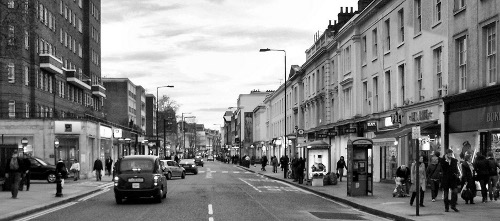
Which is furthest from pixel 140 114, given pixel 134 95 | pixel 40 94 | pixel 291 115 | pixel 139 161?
pixel 139 161

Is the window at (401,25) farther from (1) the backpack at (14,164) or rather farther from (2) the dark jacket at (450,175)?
(1) the backpack at (14,164)

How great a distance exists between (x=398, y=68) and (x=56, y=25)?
43553mm

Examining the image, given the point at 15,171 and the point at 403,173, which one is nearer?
the point at 403,173

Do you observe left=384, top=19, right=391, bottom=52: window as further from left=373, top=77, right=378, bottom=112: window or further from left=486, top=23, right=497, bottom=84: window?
left=486, top=23, right=497, bottom=84: window

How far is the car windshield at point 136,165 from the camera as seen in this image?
25.8 m

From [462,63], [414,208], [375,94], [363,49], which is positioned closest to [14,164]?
[414,208]

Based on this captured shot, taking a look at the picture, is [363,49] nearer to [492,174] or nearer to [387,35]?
[387,35]

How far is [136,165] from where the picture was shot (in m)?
25.9

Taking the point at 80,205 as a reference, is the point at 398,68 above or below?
above

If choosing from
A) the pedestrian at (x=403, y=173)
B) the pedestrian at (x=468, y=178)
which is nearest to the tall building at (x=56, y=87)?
the pedestrian at (x=403, y=173)

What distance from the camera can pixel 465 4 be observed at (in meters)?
27.8

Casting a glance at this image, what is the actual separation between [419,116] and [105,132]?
35048 millimetres

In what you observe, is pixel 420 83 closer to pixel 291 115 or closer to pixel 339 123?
pixel 339 123

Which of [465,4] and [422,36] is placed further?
[422,36]
